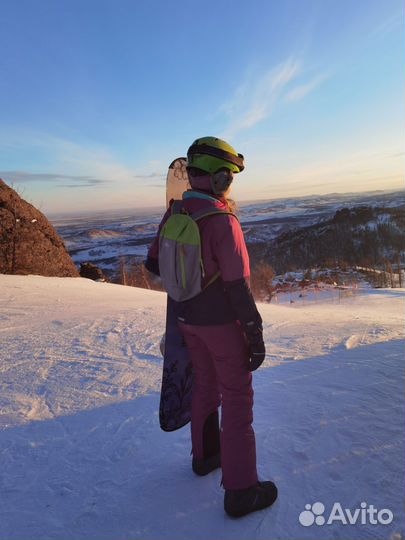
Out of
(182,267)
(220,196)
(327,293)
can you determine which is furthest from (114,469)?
(327,293)

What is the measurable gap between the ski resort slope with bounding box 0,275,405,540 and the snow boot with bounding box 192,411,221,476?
5 centimetres

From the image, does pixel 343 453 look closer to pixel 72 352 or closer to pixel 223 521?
pixel 223 521

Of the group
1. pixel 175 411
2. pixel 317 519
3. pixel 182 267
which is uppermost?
pixel 182 267

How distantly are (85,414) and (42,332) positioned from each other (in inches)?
89.2

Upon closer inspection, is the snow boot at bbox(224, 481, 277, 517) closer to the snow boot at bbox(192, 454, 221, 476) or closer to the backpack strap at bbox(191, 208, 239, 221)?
the snow boot at bbox(192, 454, 221, 476)

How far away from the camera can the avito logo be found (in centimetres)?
180

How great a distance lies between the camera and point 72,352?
4.13 metres

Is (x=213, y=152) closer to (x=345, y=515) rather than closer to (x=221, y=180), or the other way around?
(x=221, y=180)

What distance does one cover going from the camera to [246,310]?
1693mm

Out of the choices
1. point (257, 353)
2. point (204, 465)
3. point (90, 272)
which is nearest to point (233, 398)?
point (257, 353)

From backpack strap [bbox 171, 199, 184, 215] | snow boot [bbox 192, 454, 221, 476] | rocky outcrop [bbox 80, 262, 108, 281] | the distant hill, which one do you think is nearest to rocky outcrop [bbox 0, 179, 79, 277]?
rocky outcrop [bbox 80, 262, 108, 281]

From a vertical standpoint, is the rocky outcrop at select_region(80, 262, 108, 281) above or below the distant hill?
above

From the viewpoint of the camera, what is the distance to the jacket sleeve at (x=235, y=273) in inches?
66.2

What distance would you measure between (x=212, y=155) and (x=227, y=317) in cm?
81
